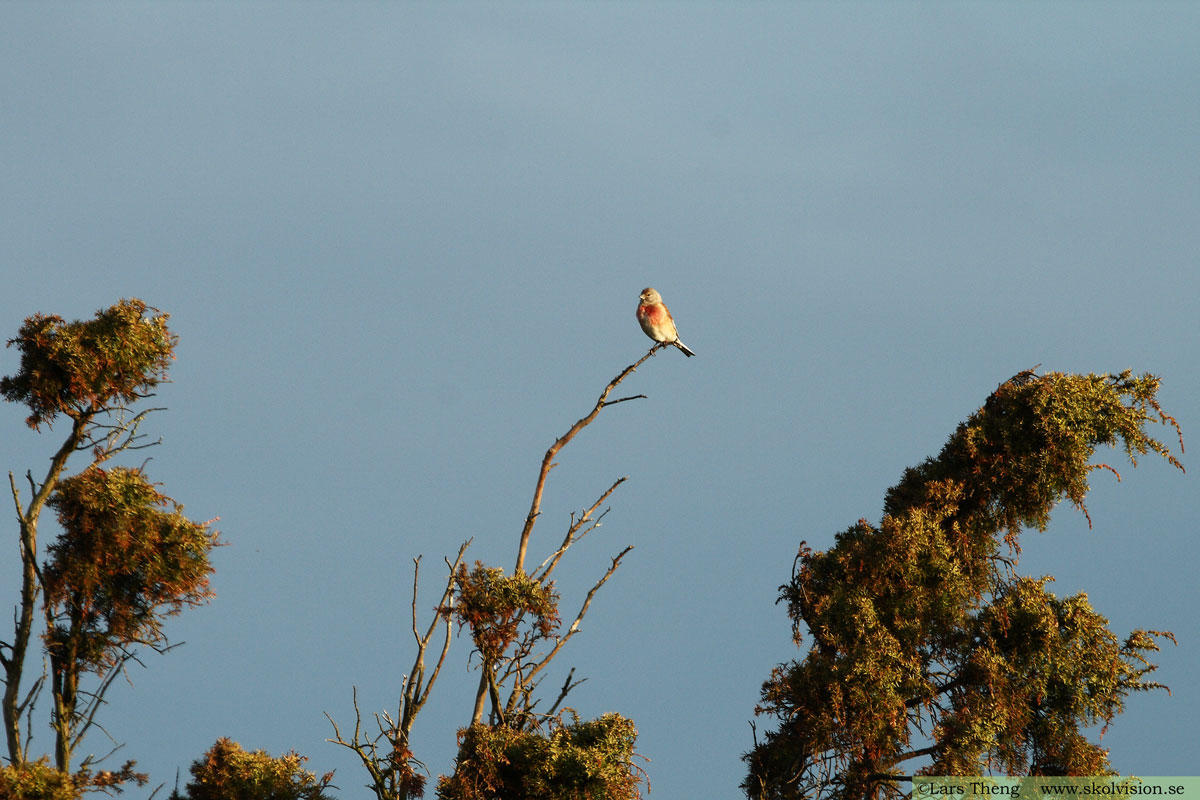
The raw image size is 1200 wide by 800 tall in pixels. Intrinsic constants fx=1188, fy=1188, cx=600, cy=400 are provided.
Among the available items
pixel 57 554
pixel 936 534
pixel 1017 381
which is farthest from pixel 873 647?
pixel 57 554

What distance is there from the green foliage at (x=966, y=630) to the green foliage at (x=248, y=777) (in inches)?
150

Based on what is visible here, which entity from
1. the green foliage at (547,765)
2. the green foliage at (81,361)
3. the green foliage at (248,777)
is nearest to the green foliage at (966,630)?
the green foliage at (547,765)

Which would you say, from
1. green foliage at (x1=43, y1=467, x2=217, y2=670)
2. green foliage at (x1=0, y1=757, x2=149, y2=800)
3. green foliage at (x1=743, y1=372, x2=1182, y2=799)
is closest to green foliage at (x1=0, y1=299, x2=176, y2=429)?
green foliage at (x1=43, y1=467, x2=217, y2=670)

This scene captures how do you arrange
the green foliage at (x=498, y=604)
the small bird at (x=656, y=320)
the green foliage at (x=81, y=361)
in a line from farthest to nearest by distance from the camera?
the small bird at (x=656, y=320)
the green foliage at (x=81, y=361)
the green foliage at (x=498, y=604)

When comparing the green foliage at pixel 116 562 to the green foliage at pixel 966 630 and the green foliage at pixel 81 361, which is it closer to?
the green foliage at pixel 81 361

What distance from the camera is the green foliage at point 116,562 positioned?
32.2 ft

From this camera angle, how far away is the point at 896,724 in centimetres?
936

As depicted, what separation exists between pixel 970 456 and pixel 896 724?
→ 2.51 meters

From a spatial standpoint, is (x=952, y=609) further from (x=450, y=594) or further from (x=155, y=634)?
(x=155, y=634)

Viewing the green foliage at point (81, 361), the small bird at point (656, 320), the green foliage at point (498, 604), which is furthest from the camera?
the small bird at point (656, 320)

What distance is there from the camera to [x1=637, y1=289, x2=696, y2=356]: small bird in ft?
50.1

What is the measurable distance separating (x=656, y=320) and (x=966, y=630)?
6528 mm

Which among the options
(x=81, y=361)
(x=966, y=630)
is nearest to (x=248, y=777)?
(x=81, y=361)

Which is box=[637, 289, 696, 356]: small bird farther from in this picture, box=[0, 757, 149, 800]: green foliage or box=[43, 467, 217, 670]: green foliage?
box=[0, 757, 149, 800]: green foliage
